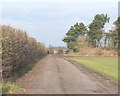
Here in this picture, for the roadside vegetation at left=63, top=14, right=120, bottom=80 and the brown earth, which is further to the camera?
the roadside vegetation at left=63, top=14, right=120, bottom=80

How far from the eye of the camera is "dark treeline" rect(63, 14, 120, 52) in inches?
3140

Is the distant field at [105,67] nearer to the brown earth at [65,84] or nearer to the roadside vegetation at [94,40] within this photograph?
the brown earth at [65,84]

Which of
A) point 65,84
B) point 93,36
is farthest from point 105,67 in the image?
point 93,36

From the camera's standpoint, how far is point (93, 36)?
9075cm

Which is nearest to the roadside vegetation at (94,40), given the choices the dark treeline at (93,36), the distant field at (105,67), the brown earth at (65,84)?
the dark treeline at (93,36)

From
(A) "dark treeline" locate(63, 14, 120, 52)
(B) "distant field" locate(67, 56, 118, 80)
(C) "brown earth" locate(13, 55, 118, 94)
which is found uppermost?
(A) "dark treeline" locate(63, 14, 120, 52)

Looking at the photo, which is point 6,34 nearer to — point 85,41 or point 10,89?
point 10,89

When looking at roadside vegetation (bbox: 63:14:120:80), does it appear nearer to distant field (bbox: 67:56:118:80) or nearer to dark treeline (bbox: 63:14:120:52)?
dark treeline (bbox: 63:14:120:52)

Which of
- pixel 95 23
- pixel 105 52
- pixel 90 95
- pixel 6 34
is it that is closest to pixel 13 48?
pixel 6 34

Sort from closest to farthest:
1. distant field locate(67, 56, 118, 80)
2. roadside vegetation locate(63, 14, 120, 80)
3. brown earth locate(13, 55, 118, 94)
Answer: brown earth locate(13, 55, 118, 94), distant field locate(67, 56, 118, 80), roadside vegetation locate(63, 14, 120, 80)

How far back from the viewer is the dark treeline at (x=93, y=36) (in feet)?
262

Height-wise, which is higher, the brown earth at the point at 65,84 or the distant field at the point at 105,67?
the brown earth at the point at 65,84

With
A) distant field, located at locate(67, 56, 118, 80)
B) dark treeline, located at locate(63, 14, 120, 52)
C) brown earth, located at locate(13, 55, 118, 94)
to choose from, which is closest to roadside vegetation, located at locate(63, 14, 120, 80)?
dark treeline, located at locate(63, 14, 120, 52)

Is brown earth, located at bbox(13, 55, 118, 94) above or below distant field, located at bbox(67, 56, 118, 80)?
above
